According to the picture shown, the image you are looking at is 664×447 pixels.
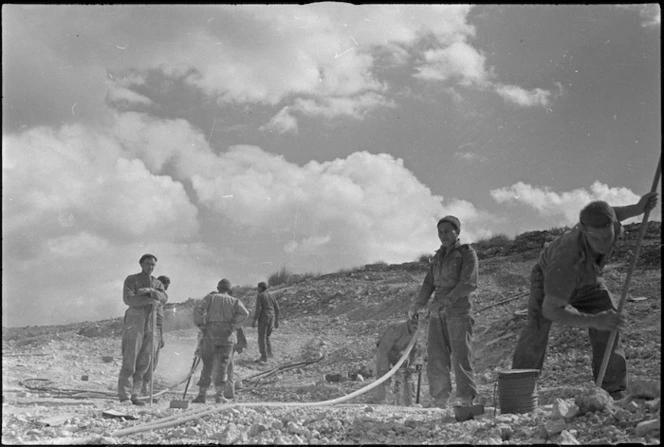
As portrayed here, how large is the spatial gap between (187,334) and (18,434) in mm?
16523

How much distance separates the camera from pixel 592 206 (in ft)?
15.9

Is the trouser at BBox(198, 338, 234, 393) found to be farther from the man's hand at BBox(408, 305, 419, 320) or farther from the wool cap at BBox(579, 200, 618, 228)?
the wool cap at BBox(579, 200, 618, 228)

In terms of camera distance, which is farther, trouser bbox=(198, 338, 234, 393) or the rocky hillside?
trouser bbox=(198, 338, 234, 393)

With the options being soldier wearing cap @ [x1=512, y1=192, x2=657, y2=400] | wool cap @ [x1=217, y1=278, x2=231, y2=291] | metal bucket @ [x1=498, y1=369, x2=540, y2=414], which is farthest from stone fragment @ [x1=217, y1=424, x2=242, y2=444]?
wool cap @ [x1=217, y1=278, x2=231, y2=291]

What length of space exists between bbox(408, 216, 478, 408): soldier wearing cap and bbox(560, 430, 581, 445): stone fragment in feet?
7.23

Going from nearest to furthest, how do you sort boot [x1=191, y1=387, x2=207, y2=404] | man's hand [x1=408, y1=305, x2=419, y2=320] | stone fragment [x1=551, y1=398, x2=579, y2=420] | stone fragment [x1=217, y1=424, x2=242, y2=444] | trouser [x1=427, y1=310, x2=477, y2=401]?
1. stone fragment [x1=551, y1=398, x2=579, y2=420]
2. stone fragment [x1=217, y1=424, x2=242, y2=444]
3. trouser [x1=427, y1=310, x2=477, y2=401]
4. man's hand [x1=408, y1=305, x2=419, y2=320]
5. boot [x1=191, y1=387, x2=207, y2=404]

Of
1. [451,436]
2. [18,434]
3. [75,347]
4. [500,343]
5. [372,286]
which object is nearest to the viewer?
[451,436]

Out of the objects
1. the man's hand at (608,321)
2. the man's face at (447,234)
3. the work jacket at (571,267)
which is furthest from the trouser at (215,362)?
the man's hand at (608,321)

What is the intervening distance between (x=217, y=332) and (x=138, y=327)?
102 centimetres

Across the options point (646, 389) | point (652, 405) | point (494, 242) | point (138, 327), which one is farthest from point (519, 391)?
point (494, 242)

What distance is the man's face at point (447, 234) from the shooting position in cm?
632

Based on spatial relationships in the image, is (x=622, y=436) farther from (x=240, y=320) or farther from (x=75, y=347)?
(x=75, y=347)

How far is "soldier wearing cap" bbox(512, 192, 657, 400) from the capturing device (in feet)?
15.6

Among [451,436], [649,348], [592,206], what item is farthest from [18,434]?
[649,348]
